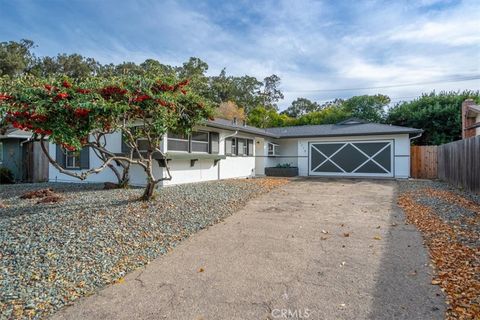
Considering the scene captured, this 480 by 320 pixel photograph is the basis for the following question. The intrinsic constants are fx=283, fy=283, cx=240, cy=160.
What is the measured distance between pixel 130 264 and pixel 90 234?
43.1 inches

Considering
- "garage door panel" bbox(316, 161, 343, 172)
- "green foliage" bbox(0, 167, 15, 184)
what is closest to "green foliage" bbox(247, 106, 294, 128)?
"garage door panel" bbox(316, 161, 343, 172)

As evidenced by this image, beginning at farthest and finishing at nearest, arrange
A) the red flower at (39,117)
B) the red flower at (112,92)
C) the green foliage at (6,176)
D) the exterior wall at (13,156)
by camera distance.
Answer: the exterior wall at (13,156) → the green foliage at (6,176) → the red flower at (112,92) → the red flower at (39,117)

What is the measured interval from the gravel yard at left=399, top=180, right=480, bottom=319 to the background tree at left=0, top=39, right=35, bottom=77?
1269 inches

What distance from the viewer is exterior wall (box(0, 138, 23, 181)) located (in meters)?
12.8

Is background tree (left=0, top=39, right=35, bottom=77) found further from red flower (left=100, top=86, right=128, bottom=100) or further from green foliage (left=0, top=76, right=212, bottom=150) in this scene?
red flower (left=100, top=86, right=128, bottom=100)

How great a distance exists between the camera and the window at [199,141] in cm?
1125

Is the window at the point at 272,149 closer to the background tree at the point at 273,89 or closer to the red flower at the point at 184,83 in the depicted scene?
the red flower at the point at 184,83

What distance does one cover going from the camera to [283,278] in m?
3.24

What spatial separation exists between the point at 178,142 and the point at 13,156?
8.53m

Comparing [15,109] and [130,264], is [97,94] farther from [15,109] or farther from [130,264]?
[130,264]

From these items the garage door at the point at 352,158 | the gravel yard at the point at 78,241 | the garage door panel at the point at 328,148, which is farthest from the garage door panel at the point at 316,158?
the gravel yard at the point at 78,241

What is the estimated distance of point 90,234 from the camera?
13.9 ft

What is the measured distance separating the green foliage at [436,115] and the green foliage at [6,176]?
23.8 m

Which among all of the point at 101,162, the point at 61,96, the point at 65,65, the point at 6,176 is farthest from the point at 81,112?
the point at 65,65
